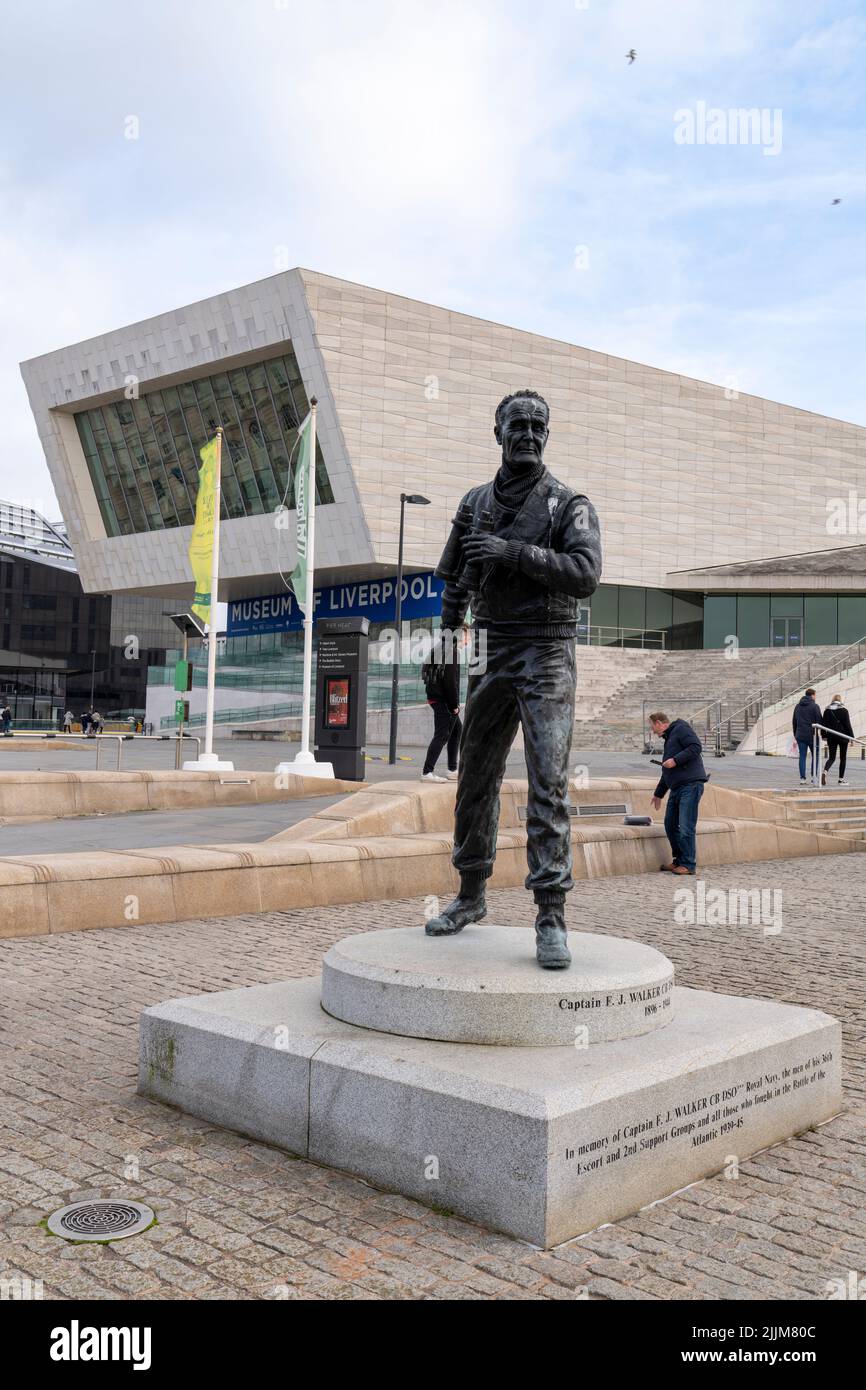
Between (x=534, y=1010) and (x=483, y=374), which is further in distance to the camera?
(x=483, y=374)

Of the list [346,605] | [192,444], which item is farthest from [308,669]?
[192,444]

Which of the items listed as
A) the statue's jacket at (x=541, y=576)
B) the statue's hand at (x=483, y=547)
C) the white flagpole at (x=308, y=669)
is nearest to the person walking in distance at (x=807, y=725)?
the white flagpole at (x=308, y=669)

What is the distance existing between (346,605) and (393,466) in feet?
26.0

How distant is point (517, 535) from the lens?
4.91m

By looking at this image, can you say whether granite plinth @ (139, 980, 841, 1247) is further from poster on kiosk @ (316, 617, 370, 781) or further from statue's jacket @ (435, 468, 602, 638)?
poster on kiosk @ (316, 617, 370, 781)

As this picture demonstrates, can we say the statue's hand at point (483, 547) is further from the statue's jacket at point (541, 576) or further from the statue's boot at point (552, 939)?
the statue's boot at point (552, 939)

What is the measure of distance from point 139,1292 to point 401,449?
42561 mm

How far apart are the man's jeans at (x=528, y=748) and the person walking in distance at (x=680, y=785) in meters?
7.14

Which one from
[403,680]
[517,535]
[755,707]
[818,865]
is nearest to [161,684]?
[403,680]

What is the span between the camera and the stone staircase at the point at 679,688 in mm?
39531

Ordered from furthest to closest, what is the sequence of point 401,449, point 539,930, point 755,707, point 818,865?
point 401,449, point 755,707, point 818,865, point 539,930

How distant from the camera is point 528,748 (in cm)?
481

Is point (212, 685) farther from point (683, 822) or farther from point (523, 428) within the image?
point (523, 428)
